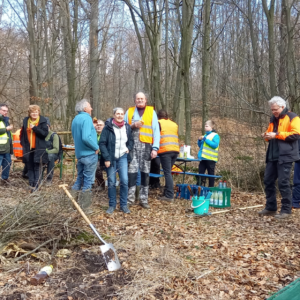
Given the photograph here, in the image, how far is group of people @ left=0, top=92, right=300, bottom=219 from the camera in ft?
18.2

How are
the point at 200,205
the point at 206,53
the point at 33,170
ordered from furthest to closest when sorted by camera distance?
the point at 206,53
the point at 33,170
the point at 200,205

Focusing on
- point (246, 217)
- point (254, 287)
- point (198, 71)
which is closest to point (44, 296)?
point (254, 287)

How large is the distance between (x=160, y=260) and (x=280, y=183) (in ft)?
9.26

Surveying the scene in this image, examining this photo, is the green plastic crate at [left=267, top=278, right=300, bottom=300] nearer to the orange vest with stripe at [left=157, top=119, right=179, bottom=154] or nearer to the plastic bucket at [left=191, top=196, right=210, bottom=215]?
the plastic bucket at [left=191, top=196, right=210, bottom=215]

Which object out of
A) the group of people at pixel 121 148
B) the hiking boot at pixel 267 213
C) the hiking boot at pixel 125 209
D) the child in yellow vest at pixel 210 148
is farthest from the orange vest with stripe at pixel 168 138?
the hiking boot at pixel 267 213

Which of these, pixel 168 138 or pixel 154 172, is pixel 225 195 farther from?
pixel 154 172

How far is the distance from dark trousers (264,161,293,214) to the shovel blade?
322cm

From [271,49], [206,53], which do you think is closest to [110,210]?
[206,53]

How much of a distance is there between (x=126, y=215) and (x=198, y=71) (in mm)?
25799

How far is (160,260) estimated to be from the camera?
3.79m

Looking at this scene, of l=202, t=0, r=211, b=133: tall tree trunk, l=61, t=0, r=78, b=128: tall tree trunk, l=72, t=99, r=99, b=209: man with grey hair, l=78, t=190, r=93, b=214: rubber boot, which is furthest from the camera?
l=61, t=0, r=78, b=128: tall tree trunk

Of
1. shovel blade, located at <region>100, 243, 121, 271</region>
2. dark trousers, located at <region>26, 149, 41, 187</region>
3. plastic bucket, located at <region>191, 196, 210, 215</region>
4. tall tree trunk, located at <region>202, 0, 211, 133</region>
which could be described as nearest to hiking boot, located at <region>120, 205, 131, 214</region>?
plastic bucket, located at <region>191, 196, 210, 215</region>

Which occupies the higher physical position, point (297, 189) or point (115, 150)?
point (115, 150)

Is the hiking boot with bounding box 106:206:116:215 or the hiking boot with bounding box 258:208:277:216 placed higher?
the hiking boot with bounding box 106:206:116:215
